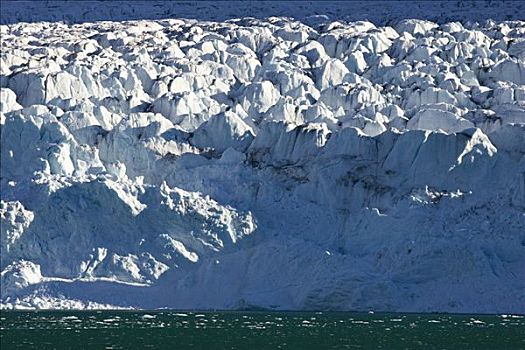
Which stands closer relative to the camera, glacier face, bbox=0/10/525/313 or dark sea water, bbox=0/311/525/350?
dark sea water, bbox=0/311/525/350

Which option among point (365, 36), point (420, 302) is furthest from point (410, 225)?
point (365, 36)

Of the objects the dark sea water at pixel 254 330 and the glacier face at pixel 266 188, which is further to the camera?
the glacier face at pixel 266 188

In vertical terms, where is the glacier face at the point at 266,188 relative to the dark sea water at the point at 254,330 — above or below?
above

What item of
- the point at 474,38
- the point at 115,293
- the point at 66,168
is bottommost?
the point at 115,293

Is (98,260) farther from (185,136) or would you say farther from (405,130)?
(405,130)

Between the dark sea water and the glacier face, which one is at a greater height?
the glacier face

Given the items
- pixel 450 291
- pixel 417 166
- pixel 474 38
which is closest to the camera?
pixel 450 291
